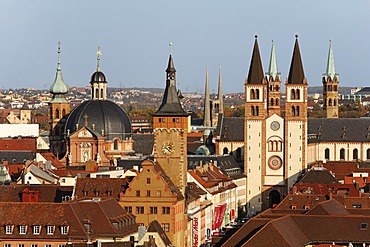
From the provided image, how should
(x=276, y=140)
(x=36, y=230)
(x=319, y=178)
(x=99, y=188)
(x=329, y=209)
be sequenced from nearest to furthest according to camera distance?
(x=36, y=230), (x=329, y=209), (x=99, y=188), (x=319, y=178), (x=276, y=140)

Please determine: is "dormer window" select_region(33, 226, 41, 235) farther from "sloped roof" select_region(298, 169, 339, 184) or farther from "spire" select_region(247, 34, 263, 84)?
"spire" select_region(247, 34, 263, 84)

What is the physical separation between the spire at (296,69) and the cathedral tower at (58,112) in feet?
91.1

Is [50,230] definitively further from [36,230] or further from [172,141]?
[172,141]

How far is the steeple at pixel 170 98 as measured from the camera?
121m

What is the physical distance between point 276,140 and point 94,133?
75.1ft

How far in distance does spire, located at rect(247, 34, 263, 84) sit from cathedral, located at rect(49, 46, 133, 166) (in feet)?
53.1

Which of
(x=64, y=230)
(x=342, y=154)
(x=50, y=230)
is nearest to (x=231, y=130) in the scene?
(x=342, y=154)

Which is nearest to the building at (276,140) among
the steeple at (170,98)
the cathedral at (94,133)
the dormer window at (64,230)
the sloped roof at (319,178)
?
the cathedral at (94,133)

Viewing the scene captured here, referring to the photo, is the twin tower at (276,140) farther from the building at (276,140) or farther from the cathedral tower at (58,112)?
the cathedral tower at (58,112)

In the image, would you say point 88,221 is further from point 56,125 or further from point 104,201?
point 56,125

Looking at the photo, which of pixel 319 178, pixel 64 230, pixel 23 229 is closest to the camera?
pixel 64 230

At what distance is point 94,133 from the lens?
169750mm

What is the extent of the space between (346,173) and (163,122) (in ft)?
170

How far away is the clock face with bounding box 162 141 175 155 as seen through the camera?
4695 inches
